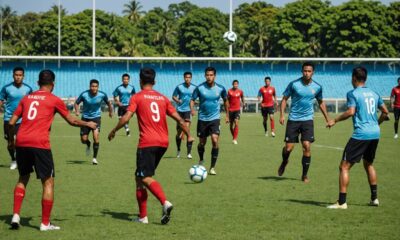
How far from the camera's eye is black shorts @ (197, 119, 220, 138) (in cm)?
1620

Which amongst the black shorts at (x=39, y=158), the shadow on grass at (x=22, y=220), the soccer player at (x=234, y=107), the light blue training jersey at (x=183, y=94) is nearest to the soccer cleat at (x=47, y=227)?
the shadow on grass at (x=22, y=220)

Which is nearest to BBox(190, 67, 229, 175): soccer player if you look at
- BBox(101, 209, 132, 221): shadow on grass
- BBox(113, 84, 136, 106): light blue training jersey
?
BBox(101, 209, 132, 221): shadow on grass

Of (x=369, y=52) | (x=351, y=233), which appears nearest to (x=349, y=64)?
(x=369, y=52)

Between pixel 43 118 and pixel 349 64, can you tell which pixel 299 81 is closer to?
pixel 43 118

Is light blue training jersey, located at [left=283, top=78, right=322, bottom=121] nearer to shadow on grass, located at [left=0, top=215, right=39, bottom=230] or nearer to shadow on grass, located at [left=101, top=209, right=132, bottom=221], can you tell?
shadow on grass, located at [left=101, top=209, right=132, bottom=221]

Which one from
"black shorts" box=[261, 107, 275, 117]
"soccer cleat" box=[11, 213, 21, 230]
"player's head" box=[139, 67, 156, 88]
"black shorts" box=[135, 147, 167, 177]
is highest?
"player's head" box=[139, 67, 156, 88]

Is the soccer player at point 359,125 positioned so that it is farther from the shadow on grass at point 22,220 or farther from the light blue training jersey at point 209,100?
the light blue training jersey at point 209,100

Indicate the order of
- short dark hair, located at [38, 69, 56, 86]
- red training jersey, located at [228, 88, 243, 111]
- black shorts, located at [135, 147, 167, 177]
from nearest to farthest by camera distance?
short dark hair, located at [38, 69, 56, 86] → black shorts, located at [135, 147, 167, 177] → red training jersey, located at [228, 88, 243, 111]

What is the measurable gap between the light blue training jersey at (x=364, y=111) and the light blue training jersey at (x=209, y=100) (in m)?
5.76

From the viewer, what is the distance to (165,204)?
9359mm

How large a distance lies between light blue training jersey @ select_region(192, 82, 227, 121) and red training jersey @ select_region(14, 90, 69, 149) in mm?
7408

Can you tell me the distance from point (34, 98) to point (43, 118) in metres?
0.29

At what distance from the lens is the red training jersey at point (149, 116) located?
9.63 m

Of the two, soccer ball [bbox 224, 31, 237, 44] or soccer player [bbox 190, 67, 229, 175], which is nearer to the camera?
soccer player [bbox 190, 67, 229, 175]
